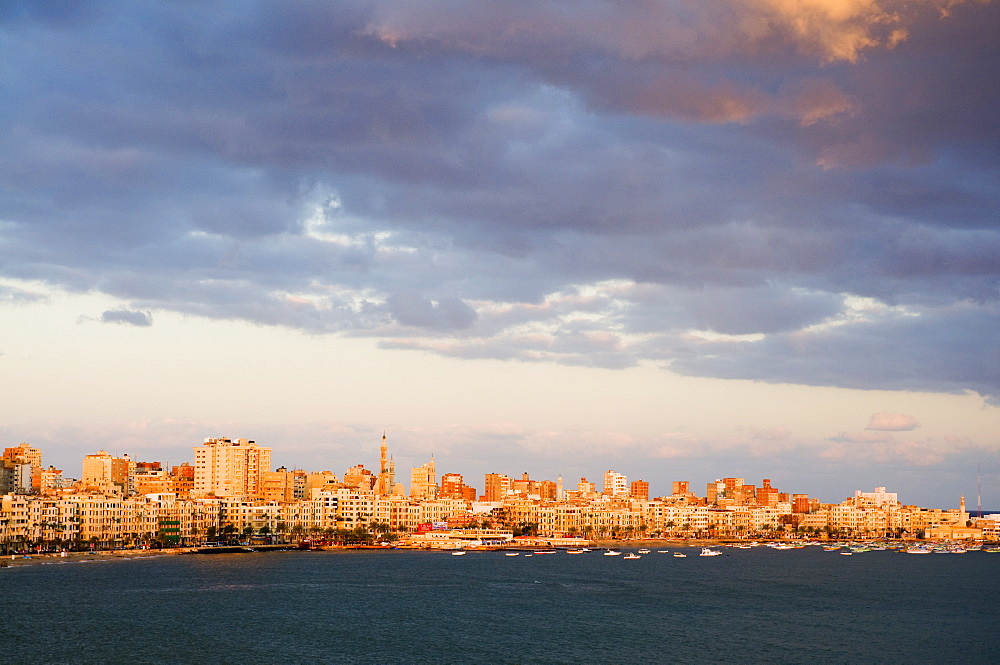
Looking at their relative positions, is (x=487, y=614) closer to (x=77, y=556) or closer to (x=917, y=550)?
(x=77, y=556)

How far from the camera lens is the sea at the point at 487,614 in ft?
190

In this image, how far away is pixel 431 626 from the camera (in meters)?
67.4

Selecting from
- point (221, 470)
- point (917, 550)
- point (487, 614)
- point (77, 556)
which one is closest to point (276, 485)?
point (221, 470)

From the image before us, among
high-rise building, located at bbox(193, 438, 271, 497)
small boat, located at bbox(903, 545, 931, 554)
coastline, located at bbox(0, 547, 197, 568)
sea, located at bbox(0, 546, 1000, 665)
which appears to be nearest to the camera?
sea, located at bbox(0, 546, 1000, 665)

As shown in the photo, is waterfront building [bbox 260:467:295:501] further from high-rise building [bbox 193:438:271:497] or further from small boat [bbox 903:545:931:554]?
small boat [bbox 903:545:931:554]

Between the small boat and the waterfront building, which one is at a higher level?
the waterfront building

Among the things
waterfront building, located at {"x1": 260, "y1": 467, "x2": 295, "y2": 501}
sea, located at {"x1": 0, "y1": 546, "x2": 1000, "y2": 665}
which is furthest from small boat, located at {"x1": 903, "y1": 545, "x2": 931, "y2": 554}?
waterfront building, located at {"x1": 260, "y1": 467, "x2": 295, "y2": 501}

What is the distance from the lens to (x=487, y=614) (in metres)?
73.2

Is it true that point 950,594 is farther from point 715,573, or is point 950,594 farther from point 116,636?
point 116,636

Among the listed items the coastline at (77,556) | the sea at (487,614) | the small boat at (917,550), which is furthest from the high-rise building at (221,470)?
the small boat at (917,550)

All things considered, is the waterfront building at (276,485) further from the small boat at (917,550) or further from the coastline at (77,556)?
the small boat at (917,550)

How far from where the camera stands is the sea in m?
57.9

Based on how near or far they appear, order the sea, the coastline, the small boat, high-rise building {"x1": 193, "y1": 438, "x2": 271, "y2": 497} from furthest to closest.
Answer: high-rise building {"x1": 193, "y1": 438, "x2": 271, "y2": 497}
the small boat
the coastline
the sea

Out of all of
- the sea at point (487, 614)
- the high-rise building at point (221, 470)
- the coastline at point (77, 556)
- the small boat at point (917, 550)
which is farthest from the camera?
the high-rise building at point (221, 470)
